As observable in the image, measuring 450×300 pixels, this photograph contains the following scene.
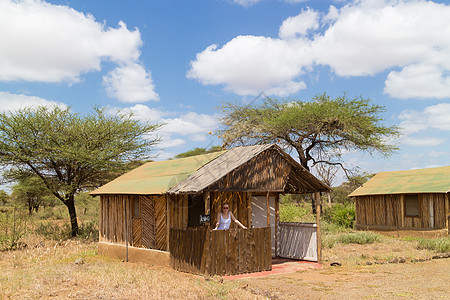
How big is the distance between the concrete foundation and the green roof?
1855 millimetres

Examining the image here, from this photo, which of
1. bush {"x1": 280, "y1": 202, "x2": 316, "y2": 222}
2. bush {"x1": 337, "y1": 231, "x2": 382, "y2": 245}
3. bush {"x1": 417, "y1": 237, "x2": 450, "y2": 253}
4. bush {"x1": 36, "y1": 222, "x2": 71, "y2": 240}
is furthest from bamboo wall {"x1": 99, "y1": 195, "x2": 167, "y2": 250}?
bush {"x1": 280, "y1": 202, "x2": 316, "y2": 222}

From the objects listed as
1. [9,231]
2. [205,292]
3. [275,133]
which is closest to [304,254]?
[205,292]

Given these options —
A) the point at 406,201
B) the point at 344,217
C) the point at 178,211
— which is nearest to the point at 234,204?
the point at 178,211

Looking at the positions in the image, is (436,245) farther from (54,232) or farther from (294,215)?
(54,232)

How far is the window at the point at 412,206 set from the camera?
2292cm

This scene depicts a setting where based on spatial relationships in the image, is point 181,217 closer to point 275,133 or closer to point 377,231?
point 377,231

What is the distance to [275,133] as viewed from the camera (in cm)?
2973

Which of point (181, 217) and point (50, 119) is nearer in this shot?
point (181, 217)

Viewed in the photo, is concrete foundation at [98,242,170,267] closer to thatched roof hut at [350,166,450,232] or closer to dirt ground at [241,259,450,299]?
dirt ground at [241,259,450,299]

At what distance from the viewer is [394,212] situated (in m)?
23.9

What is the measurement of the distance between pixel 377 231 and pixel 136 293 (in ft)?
62.1

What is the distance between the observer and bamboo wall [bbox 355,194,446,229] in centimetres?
2173

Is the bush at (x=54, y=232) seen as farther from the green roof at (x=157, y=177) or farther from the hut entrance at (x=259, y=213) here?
the hut entrance at (x=259, y=213)

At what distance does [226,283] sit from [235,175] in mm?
3056
